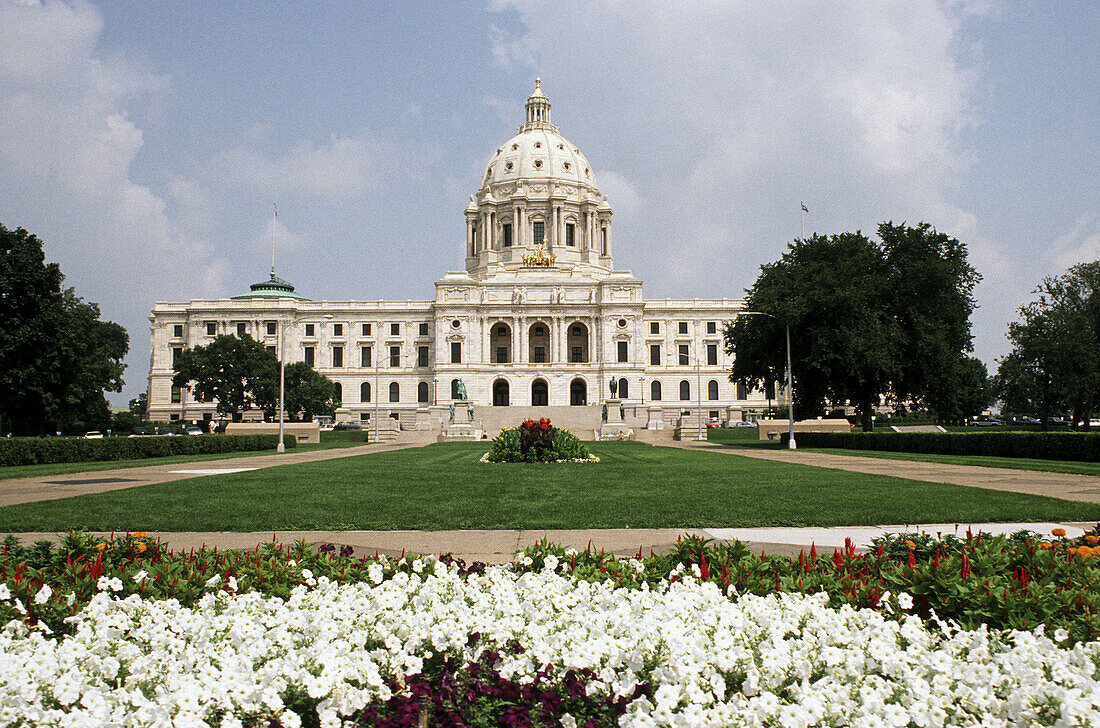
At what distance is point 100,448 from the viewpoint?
3797cm

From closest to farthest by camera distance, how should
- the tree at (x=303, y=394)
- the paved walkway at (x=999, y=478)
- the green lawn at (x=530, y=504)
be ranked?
1. the green lawn at (x=530, y=504)
2. the paved walkway at (x=999, y=478)
3. the tree at (x=303, y=394)

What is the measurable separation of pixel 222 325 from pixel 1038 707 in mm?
117029

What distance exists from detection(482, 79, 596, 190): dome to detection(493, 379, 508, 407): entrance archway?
3306 centimetres

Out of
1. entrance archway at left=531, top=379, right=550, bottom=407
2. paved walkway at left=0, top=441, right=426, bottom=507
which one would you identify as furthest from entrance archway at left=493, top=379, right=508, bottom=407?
paved walkway at left=0, top=441, right=426, bottom=507

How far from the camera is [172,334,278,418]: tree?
85250 millimetres

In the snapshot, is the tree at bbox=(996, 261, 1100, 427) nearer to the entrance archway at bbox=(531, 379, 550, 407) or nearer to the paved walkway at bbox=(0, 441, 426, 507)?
the entrance archway at bbox=(531, 379, 550, 407)

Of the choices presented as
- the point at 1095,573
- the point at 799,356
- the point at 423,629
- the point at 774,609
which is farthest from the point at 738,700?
the point at 799,356

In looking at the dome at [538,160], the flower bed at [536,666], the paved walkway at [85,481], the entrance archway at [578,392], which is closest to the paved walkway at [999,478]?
the flower bed at [536,666]

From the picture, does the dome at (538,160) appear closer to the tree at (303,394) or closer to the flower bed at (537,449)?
the tree at (303,394)

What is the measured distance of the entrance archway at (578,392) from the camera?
104625 millimetres

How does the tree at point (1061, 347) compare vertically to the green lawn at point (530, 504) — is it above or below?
above

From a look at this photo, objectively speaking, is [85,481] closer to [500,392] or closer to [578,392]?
[500,392]

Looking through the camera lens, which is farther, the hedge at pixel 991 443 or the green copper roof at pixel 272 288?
the green copper roof at pixel 272 288

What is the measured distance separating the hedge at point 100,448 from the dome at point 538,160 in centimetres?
7991
